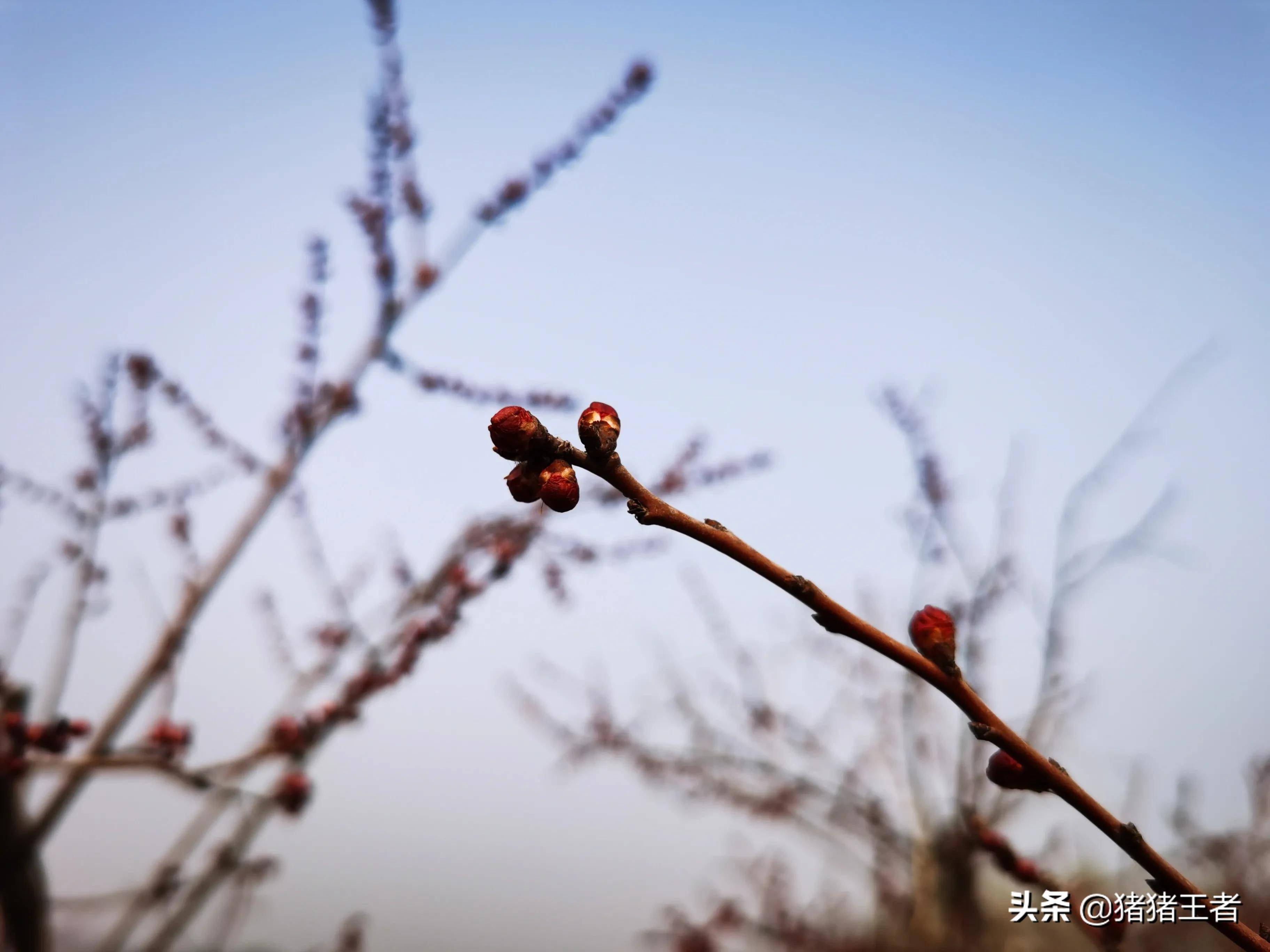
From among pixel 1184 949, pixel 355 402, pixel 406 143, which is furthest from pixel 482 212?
pixel 1184 949

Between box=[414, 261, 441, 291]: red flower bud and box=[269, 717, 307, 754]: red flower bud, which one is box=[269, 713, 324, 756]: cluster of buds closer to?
box=[269, 717, 307, 754]: red flower bud

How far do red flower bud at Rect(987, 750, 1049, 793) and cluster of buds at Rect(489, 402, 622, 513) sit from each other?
0.72 m

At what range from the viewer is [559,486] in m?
1.04

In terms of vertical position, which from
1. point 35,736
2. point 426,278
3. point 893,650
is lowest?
point 35,736

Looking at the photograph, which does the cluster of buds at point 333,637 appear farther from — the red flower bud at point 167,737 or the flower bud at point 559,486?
the flower bud at point 559,486

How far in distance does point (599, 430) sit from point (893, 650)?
1.60 ft

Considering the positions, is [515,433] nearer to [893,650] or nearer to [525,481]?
[525,481]

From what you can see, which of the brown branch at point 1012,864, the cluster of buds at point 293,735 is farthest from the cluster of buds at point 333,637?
the brown branch at point 1012,864

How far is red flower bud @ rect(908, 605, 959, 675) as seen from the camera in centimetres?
108

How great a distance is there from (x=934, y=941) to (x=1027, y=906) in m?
4.11

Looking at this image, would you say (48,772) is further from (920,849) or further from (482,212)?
(920,849)

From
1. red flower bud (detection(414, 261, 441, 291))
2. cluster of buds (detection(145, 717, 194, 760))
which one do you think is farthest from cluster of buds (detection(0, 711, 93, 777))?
red flower bud (detection(414, 261, 441, 291))

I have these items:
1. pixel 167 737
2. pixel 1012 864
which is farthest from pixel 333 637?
pixel 1012 864

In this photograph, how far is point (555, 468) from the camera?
1063 mm
